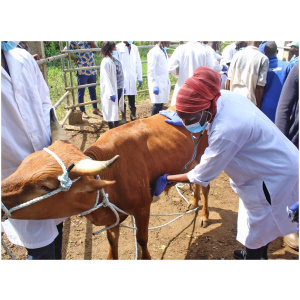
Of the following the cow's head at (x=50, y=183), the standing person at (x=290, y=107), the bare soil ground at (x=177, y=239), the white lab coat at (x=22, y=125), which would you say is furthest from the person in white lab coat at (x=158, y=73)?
the cow's head at (x=50, y=183)

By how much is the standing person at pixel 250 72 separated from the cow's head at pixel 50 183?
10.8 ft

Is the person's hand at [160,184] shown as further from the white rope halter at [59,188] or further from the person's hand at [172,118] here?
the white rope halter at [59,188]

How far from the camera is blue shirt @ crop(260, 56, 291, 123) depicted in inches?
169

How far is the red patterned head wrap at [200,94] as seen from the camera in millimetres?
2014

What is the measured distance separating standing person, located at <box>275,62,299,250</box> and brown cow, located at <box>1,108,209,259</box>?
0.90 metres

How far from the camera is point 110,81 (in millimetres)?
6262

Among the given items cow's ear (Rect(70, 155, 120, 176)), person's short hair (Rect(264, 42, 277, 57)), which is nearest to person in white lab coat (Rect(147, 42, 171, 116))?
person's short hair (Rect(264, 42, 277, 57))


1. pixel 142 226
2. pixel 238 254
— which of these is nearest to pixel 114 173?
pixel 142 226

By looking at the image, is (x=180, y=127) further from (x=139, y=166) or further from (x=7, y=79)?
(x=7, y=79)

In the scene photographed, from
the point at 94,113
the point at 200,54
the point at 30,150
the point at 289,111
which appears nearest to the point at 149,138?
the point at 30,150

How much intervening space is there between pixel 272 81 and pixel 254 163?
8.92ft

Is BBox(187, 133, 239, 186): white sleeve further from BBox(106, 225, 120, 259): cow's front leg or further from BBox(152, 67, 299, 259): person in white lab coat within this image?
BBox(106, 225, 120, 259): cow's front leg

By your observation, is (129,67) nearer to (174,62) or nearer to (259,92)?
(174,62)

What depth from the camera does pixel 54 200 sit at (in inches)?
75.9
